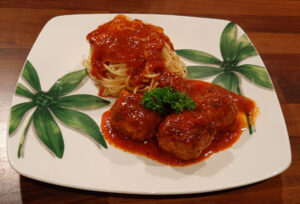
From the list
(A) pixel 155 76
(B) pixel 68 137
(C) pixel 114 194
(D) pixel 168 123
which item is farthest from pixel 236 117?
(B) pixel 68 137

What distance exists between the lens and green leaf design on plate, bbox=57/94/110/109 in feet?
10.8

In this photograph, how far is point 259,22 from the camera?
539 centimetres

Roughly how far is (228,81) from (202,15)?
7.11 feet

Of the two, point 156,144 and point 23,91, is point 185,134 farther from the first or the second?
point 23,91

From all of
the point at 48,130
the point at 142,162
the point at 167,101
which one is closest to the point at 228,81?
the point at 167,101

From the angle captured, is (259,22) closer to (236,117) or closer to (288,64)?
(288,64)

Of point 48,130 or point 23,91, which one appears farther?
point 23,91

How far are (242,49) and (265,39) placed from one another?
1261mm

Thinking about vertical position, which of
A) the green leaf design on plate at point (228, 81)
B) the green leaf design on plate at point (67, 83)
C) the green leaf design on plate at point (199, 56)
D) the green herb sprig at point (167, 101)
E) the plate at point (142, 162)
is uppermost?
the green leaf design on plate at point (199, 56)

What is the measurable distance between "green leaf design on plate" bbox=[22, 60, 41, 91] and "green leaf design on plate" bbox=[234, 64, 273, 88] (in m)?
2.50

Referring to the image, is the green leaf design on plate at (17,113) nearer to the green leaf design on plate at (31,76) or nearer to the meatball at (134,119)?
the green leaf design on plate at (31,76)

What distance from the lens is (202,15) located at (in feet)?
17.8

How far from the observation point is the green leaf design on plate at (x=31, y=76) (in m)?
3.36

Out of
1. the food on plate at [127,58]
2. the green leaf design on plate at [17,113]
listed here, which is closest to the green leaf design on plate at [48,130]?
the green leaf design on plate at [17,113]
